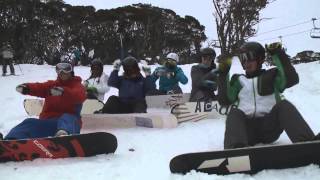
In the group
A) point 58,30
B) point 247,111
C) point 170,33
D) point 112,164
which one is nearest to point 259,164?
point 247,111

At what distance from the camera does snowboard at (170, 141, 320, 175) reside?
321 cm

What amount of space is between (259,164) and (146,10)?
22.9 meters

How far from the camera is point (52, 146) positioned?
4223 millimetres

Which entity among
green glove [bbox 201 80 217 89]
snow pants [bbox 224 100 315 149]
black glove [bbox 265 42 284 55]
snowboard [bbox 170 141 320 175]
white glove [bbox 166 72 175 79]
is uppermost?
black glove [bbox 265 42 284 55]

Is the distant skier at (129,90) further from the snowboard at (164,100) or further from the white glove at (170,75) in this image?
the snowboard at (164,100)

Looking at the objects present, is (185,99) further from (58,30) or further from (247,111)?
(58,30)

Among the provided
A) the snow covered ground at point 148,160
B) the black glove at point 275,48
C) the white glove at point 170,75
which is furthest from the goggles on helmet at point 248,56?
the white glove at point 170,75

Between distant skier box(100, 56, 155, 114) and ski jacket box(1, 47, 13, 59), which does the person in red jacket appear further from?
ski jacket box(1, 47, 13, 59)

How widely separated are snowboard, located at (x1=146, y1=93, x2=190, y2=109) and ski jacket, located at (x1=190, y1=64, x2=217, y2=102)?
945 millimetres

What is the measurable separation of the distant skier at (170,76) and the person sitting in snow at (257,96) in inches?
139

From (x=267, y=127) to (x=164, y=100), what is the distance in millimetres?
4376

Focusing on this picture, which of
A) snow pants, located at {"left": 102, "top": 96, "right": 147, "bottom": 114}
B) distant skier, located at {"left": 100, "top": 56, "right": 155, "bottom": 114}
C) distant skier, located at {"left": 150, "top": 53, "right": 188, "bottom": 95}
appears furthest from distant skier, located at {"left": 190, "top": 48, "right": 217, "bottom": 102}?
snow pants, located at {"left": 102, "top": 96, "right": 147, "bottom": 114}

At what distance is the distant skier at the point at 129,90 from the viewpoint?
661cm

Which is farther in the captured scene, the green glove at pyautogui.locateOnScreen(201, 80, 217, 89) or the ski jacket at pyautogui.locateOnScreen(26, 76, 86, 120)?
the green glove at pyautogui.locateOnScreen(201, 80, 217, 89)
